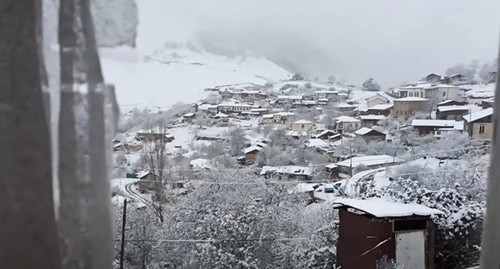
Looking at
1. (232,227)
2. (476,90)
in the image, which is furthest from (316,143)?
(232,227)

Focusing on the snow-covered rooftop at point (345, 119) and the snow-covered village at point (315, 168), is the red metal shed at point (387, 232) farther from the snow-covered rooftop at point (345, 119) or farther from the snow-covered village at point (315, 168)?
the snow-covered rooftop at point (345, 119)

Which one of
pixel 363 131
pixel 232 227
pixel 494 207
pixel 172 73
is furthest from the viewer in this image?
pixel 232 227

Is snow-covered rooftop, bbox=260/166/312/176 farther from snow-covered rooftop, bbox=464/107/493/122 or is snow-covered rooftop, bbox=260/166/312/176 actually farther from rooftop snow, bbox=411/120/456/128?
snow-covered rooftop, bbox=464/107/493/122

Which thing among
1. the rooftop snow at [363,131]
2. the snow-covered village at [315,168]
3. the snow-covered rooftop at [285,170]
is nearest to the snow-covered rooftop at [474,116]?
the snow-covered village at [315,168]

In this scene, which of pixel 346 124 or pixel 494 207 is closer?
pixel 494 207

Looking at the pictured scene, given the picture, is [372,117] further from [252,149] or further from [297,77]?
[252,149]

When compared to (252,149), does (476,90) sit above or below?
above

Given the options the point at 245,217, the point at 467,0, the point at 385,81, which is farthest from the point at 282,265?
the point at 467,0
